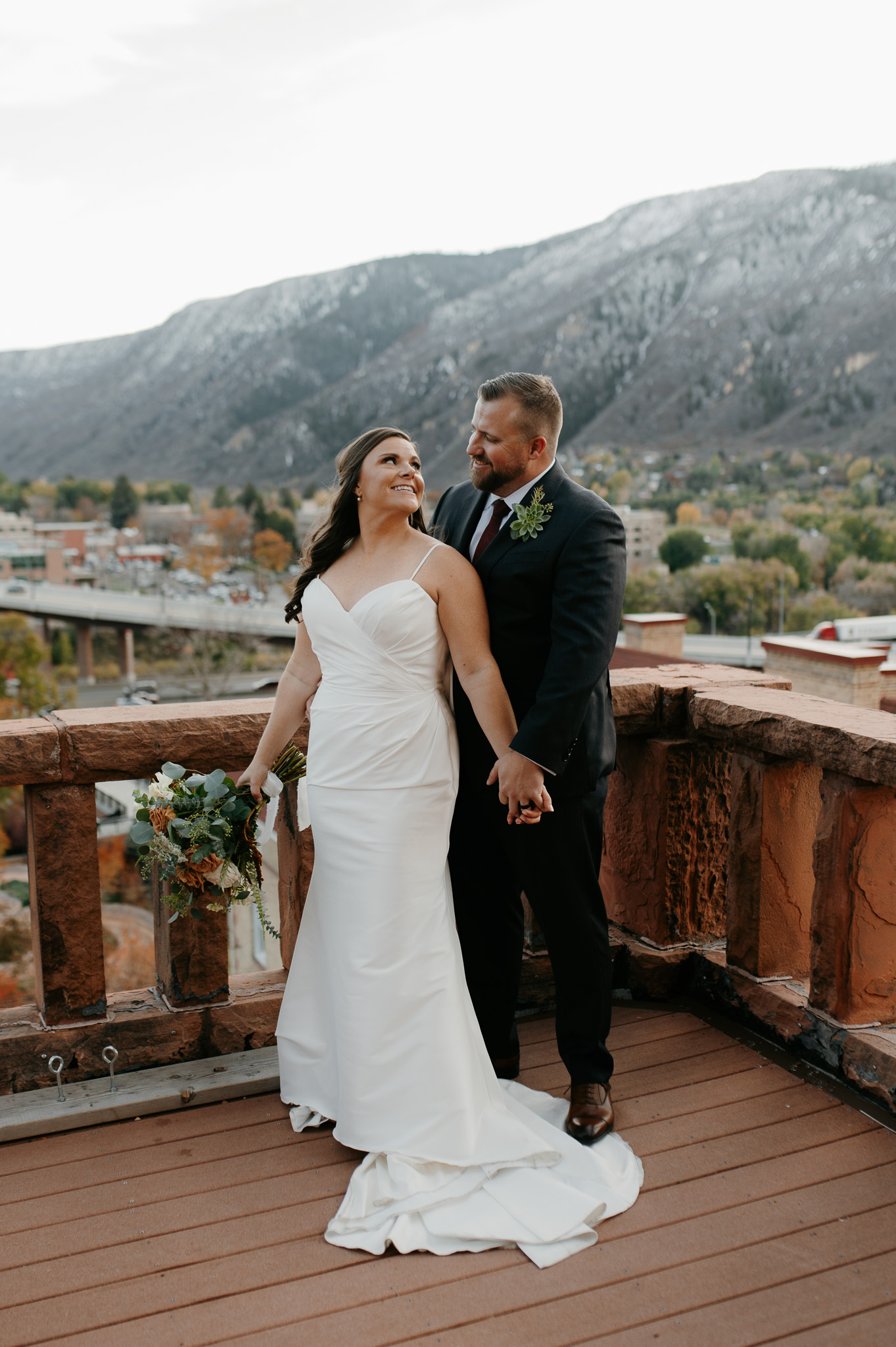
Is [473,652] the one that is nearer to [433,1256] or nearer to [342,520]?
[342,520]

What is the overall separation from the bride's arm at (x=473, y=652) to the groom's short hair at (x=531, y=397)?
38cm

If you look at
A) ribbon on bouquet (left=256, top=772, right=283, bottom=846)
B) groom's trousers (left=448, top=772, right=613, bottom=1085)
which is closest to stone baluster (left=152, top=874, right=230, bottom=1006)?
ribbon on bouquet (left=256, top=772, right=283, bottom=846)

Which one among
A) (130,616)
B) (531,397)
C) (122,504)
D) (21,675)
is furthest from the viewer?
(122,504)

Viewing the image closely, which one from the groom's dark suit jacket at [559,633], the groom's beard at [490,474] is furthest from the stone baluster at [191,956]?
the groom's beard at [490,474]

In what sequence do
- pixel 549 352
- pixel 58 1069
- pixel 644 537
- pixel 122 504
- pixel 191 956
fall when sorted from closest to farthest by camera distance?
pixel 58 1069 < pixel 191 956 < pixel 644 537 < pixel 122 504 < pixel 549 352

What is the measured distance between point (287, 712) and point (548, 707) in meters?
0.68

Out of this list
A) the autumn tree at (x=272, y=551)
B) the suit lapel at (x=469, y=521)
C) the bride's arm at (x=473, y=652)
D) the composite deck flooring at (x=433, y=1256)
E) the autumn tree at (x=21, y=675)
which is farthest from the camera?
the autumn tree at (x=272, y=551)

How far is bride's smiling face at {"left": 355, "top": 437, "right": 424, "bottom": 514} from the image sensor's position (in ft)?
7.87

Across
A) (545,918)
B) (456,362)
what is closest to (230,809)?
(545,918)

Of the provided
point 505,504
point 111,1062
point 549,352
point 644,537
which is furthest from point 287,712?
point 549,352

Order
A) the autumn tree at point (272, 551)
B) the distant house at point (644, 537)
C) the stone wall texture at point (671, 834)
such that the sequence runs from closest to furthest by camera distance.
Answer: the stone wall texture at point (671, 834) < the distant house at point (644, 537) < the autumn tree at point (272, 551)

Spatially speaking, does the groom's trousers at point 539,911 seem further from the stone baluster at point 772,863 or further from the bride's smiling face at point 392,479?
the bride's smiling face at point 392,479

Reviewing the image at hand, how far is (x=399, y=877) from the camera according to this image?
2361 mm

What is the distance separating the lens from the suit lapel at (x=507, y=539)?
2457 millimetres
